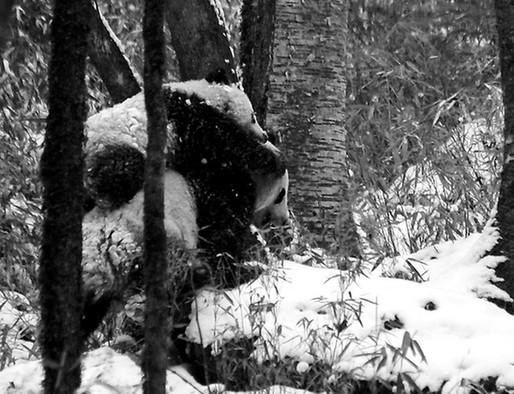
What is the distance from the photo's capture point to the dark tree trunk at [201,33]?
475 centimetres

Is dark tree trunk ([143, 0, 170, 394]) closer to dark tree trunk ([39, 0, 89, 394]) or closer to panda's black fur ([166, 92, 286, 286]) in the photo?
dark tree trunk ([39, 0, 89, 394])

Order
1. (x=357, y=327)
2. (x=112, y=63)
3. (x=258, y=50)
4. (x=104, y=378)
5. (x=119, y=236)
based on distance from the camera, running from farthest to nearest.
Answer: (x=112, y=63), (x=258, y=50), (x=119, y=236), (x=357, y=327), (x=104, y=378)

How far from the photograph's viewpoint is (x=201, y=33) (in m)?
4.75

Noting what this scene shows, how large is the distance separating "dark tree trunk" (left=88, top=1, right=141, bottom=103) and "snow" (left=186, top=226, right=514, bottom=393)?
1.89 m

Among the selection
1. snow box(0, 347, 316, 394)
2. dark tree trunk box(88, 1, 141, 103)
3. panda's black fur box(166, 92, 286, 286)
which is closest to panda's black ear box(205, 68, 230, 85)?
panda's black fur box(166, 92, 286, 286)

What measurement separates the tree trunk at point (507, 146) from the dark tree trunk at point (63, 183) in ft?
7.10

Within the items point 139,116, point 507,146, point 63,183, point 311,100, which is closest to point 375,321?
point 507,146

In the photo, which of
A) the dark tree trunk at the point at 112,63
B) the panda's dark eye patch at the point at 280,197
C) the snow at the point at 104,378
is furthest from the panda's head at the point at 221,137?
the dark tree trunk at the point at 112,63

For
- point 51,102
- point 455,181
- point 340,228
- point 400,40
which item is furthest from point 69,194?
point 400,40

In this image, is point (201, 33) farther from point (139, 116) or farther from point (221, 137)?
point (139, 116)

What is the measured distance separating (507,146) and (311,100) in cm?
203

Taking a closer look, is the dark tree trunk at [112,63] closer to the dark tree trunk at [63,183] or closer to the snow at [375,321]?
the snow at [375,321]

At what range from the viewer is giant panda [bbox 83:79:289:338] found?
3518mm

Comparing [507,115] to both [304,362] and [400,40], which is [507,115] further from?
[400,40]
